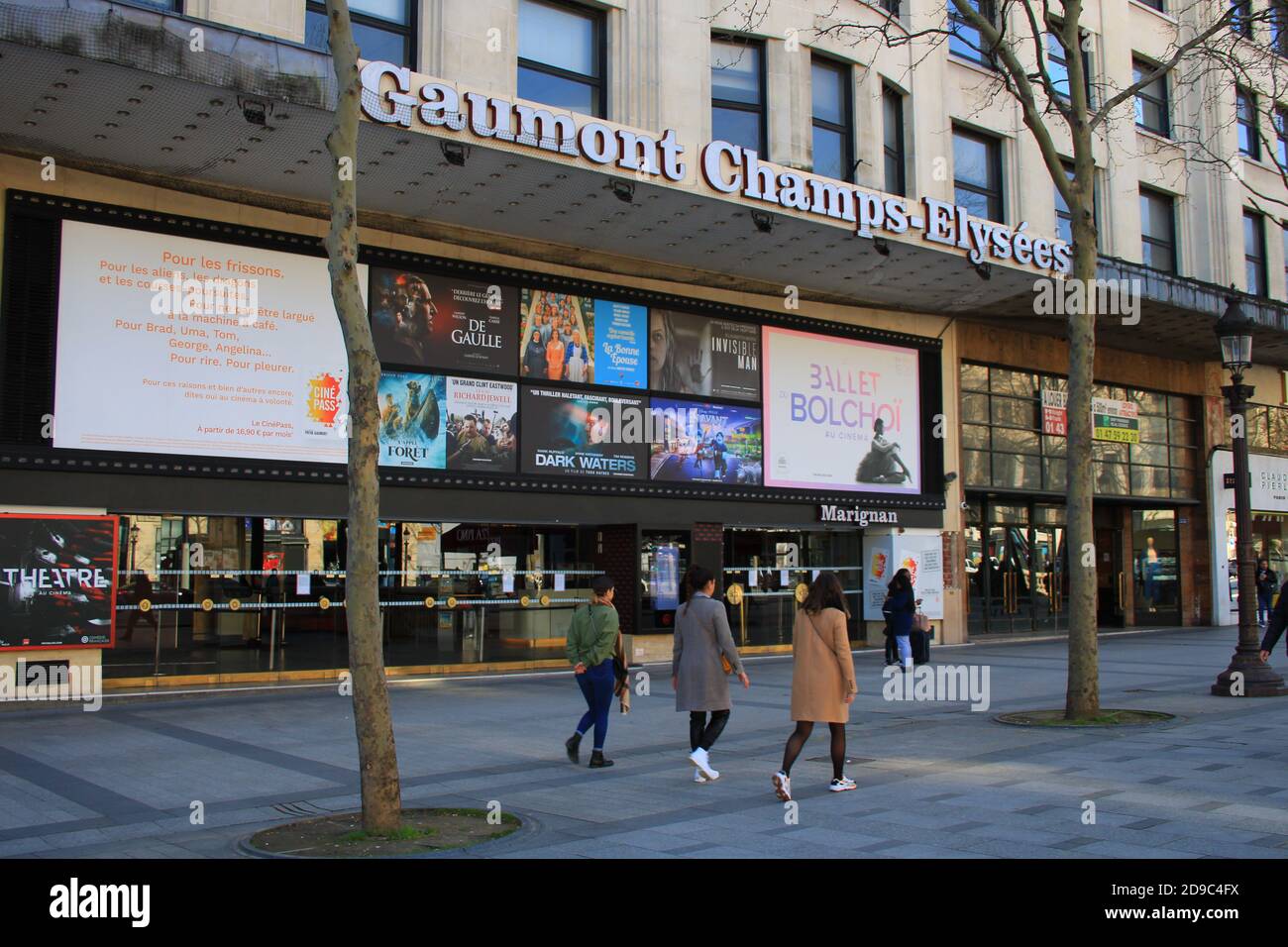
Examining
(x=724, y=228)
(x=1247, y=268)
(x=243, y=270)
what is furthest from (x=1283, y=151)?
(x=243, y=270)

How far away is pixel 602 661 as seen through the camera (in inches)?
417

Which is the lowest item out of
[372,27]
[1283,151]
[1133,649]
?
[1133,649]

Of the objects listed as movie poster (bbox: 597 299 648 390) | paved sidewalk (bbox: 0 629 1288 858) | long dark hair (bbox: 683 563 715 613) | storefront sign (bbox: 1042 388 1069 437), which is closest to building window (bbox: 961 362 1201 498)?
storefront sign (bbox: 1042 388 1069 437)

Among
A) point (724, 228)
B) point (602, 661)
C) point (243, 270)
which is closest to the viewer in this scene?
point (602, 661)

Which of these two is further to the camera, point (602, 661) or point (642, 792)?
point (602, 661)

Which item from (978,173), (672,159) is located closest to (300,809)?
(672,159)

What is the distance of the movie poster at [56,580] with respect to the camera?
1438 cm

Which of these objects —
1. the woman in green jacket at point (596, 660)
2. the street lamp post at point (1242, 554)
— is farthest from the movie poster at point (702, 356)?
the woman in green jacket at point (596, 660)

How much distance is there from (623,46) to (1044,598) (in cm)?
1776

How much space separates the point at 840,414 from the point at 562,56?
357 inches

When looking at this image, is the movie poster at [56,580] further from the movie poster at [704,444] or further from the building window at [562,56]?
the building window at [562,56]

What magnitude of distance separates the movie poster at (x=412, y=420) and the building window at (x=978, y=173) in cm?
1342

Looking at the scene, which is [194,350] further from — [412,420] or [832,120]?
[832,120]

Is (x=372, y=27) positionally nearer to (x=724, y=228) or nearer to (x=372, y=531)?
(x=724, y=228)
